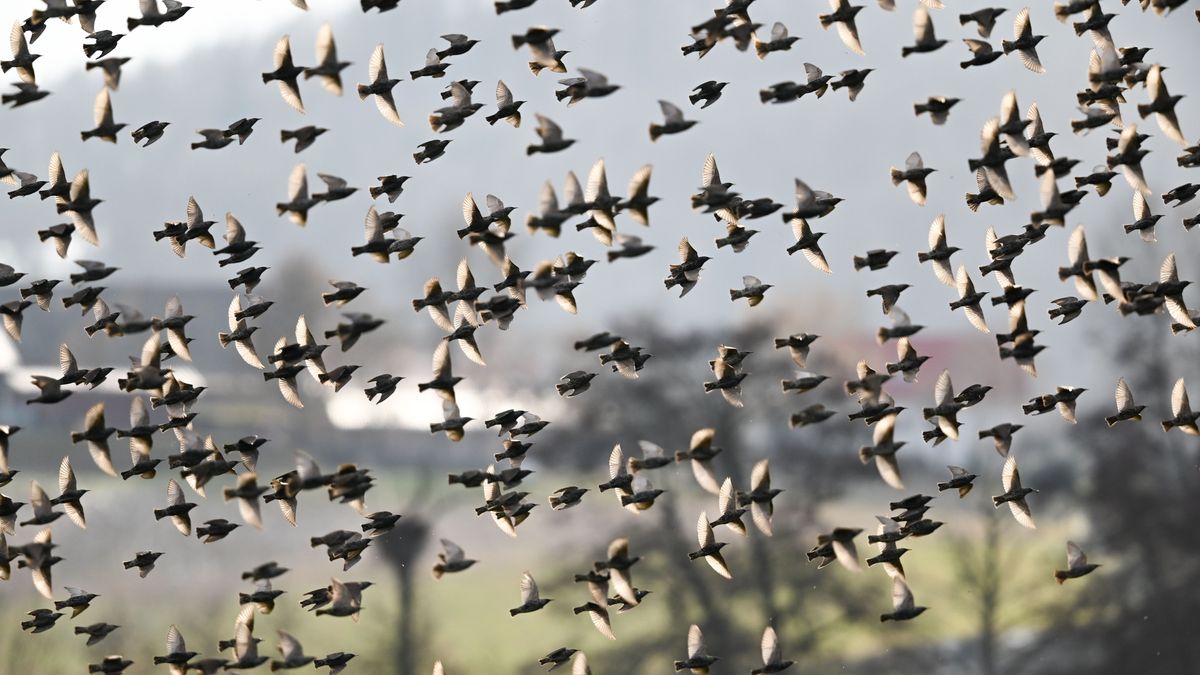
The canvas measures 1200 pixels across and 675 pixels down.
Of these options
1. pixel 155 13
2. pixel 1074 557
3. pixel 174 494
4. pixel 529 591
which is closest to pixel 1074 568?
pixel 1074 557

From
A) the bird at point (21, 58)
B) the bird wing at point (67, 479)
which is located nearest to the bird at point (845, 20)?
the bird at point (21, 58)

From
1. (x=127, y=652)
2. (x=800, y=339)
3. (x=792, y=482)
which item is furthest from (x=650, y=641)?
(x=800, y=339)

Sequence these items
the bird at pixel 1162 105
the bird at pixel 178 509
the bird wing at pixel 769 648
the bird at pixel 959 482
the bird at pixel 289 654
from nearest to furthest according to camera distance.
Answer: the bird at pixel 289 654 < the bird at pixel 1162 105 < the bird at pixel 178 509 < the bird at pixel 959 482 < the bird wing at pixel 769 648

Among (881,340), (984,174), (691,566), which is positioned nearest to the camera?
(881,340)

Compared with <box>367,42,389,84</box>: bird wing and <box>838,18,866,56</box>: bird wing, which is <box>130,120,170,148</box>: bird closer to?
<box>367,42,389,84</box>: bird wing

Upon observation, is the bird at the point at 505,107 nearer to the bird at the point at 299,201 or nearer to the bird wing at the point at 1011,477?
the bird at the point at 299,201

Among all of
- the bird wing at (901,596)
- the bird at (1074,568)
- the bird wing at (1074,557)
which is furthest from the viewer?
the bird wing at (1074,557)

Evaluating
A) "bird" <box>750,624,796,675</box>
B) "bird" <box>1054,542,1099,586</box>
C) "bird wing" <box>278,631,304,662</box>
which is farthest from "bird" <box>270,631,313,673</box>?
"bird" <box>1054,542,1099,586</box>

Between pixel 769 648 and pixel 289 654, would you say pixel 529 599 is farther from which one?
pixel 289 654

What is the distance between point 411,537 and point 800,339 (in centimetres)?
1758

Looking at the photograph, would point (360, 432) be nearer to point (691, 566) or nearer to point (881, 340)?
Result: point (691, 566)

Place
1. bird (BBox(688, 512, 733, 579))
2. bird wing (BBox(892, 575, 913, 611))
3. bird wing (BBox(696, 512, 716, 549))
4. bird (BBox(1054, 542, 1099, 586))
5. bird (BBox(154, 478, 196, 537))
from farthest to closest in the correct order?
bird (BBox(1054, 542, 1099, 586)) < bird wing (BBox(696, 512, 716, 549)) < bird wing (BBox(892, 575, 913, 611)) < bird (BBox(688, 512, 733, 579)) < bird (BBox(154, 478, 196, 537))

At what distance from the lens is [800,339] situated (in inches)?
485

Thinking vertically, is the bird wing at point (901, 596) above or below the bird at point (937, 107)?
below
